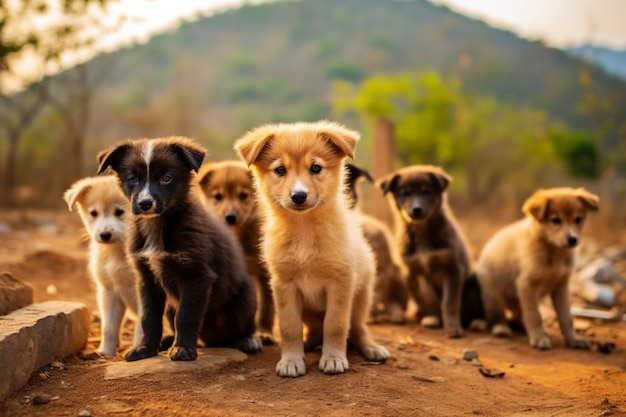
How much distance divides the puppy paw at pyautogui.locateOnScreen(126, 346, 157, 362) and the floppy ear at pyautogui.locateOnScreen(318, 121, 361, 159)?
191 cm

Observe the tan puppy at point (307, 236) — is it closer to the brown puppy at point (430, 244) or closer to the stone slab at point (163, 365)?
the stone slab at point (163, 365)

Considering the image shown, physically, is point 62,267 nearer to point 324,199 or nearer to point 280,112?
point 324,199

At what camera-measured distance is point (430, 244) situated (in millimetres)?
6480

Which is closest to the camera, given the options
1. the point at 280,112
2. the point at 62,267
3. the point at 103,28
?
the point at 62,267

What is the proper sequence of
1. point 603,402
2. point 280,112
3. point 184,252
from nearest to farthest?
1. point 603,402
2. point 184,252
3. point 280,112

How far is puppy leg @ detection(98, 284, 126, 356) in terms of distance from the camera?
15.3ft

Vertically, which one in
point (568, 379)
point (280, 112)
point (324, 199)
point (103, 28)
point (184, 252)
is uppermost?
point (280, 112)

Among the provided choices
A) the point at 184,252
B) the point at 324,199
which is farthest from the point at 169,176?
the point at 324,199

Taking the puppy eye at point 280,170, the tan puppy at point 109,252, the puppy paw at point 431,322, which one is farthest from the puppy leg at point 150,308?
the puppy paw at point 431,322

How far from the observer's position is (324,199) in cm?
A: 430

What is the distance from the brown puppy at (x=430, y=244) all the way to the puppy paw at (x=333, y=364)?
217cm

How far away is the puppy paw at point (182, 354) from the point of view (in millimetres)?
4082

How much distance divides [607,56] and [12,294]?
1129 centimetres

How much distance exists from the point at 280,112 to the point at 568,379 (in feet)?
116
